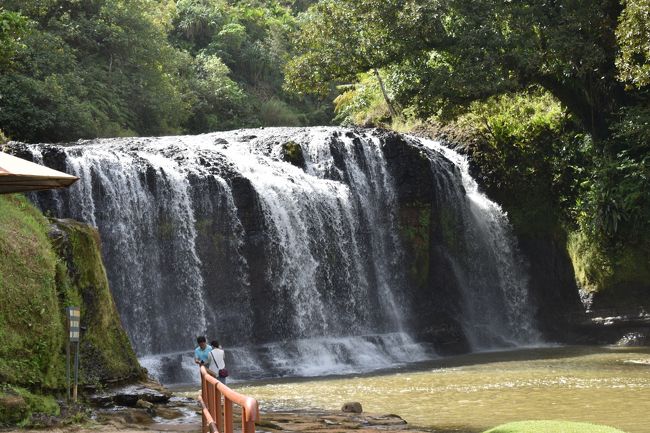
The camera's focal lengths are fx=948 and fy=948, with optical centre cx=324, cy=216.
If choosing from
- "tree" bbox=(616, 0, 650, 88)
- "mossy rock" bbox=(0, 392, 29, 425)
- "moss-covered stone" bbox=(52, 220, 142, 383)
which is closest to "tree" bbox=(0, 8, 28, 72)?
"moss-covered stone" bbox=(52, 220, 142, 383)

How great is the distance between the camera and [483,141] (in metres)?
28.3

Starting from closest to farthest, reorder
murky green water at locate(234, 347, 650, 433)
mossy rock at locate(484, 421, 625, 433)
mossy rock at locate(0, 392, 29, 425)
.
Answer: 1. mossy rock at locate(484, 421, 625, 433)
2. mossy rock at locate(0, 392, 29, 425)
3. murky green water at locate(234, 347, 650, 433)

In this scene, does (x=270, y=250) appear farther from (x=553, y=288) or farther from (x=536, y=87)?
(x=536, y=87)

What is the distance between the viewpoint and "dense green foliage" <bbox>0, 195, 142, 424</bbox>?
11.1 m

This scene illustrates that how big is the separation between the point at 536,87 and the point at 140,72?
17443mm

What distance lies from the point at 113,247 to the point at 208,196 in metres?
2.74

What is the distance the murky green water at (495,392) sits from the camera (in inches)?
509

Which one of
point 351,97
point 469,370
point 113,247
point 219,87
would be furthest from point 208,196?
point 219,87

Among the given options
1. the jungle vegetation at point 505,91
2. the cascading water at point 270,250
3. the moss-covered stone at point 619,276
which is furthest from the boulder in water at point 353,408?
the moss-covered stone at point 619,276

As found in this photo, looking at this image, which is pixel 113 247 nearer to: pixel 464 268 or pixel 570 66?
pixel 464 268

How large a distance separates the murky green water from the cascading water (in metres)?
Result: 3.18

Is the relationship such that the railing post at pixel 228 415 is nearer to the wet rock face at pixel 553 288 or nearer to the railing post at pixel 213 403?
the railing post at pixel 213 403

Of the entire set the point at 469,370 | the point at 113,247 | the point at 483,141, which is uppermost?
the point at 483,141

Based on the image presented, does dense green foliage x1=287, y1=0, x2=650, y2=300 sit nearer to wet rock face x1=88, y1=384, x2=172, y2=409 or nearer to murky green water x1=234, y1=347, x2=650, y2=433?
murky green water x1=234, y1=347, x2=650, y2=433
